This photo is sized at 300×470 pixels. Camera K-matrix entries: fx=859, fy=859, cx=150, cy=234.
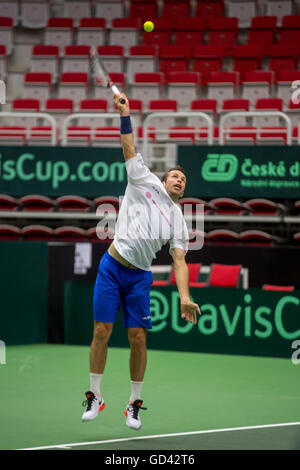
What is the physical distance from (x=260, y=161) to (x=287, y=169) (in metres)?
0.46

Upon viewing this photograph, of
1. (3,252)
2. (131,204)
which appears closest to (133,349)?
(131,204)

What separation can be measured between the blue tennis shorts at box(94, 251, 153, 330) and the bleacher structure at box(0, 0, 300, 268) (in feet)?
25.2

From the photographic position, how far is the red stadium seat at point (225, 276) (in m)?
13.2

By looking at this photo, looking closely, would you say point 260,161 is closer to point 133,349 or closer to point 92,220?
point 92,220

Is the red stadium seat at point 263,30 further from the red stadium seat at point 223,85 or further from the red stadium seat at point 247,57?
the red stadium seat at point 223,85

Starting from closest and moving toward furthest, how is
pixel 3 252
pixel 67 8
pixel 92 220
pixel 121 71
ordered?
pixel 3 252 → pixel 92 220 → pixel 121 71 → pixel 67 8

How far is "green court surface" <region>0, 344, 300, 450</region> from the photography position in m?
6.70

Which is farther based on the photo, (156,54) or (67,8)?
(67,8)

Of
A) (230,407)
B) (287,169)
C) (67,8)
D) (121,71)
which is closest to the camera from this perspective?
(230,407)

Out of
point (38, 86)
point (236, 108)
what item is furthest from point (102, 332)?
point (38, 86)

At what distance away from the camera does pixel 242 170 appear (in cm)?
1408

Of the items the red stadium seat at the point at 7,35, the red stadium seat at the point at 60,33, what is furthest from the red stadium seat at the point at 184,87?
the red stadium seat at the point at 7,35

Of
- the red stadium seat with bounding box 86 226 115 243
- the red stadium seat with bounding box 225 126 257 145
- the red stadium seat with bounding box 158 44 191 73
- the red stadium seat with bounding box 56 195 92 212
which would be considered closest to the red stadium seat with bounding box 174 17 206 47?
the red stadium seat with bounding box 158 44 191 73

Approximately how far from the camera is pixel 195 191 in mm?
Answer: 14172
